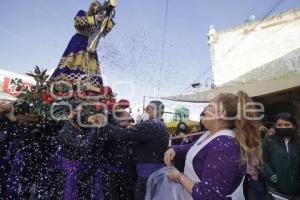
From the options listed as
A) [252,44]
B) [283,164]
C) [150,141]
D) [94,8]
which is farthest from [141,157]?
[252,44]

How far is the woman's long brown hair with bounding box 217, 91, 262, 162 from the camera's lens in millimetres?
1942

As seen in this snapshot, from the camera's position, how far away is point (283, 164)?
397 centimetres

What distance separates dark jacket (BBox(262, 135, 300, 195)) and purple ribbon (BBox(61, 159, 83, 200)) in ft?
7.35

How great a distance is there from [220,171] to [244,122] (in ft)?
1.42

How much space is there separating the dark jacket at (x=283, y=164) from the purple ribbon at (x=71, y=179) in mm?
2241

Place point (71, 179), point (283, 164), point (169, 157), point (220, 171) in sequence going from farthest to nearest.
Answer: point (283, 164)
point (71, 179)
point (169, 157)
point (220, 171)

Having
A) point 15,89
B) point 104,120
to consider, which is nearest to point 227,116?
point 104,120

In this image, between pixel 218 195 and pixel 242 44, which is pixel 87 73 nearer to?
pixel 218 195

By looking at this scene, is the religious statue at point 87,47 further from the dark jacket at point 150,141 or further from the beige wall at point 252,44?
the beige wall at point 252,44

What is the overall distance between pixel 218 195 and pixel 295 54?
1401 centimetres

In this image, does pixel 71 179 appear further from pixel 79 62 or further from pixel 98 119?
pixel 79 62

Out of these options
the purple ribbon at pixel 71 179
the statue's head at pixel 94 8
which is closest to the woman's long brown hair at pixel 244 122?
the purple ribbon at pixel 71 179

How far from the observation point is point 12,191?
11.1 ft

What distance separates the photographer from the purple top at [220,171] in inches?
69.2
